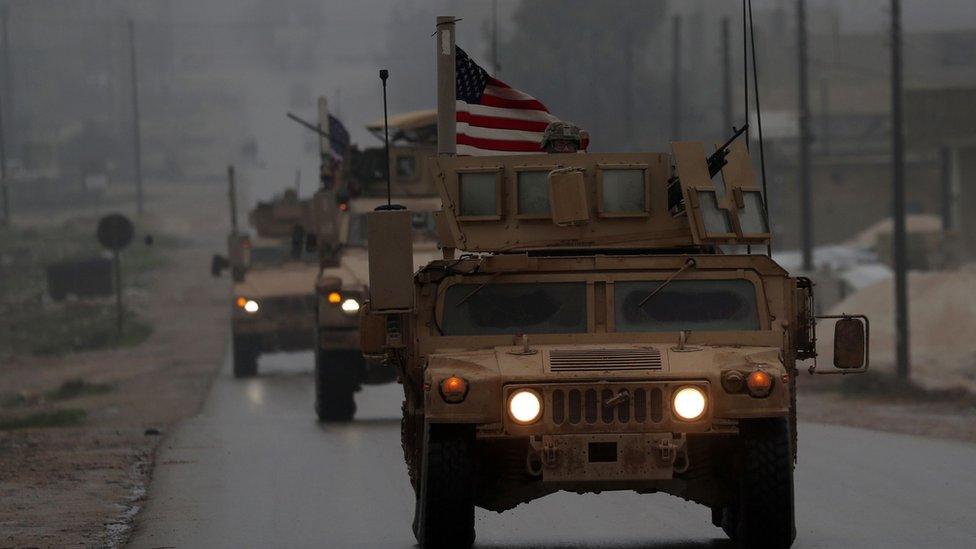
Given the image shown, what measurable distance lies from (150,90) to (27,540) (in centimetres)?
13044

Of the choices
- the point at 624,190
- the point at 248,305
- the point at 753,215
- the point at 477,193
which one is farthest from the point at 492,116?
the point at 248,305

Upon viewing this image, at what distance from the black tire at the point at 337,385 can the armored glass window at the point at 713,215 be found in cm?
923

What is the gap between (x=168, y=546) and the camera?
38.6 ft

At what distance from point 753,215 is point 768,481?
93.4 inches

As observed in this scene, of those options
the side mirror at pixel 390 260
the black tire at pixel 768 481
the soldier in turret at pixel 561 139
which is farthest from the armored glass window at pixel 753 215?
the side mirror at pixel 390 260

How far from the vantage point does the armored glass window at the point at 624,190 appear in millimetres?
12227

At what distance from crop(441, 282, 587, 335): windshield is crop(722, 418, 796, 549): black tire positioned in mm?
1349

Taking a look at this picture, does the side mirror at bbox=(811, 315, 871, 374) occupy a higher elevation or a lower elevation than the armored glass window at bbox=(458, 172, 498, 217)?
lower

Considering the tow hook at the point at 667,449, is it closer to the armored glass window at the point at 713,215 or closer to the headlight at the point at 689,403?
the headlight at the point at 689,403

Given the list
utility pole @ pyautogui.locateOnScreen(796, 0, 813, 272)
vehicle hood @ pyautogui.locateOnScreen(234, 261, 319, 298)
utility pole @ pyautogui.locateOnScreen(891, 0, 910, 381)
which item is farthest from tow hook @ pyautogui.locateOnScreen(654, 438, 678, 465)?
utility pole @ pyautogui.locateOnScreen(796, 0, 813, 272)

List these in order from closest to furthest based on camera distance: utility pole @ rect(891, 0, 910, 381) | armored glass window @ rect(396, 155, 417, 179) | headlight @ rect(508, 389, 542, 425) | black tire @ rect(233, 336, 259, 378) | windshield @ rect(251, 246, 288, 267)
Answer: headlight @ rect(508, 389, 542, 425) < armored glass window @ rect(396, 155, 417, 179) < black tire @ rect(233, 336, 259, 378) < utility pole @ rect(891, 0, 910, 381) < windshield @ rect(251, 246, 288, 267)

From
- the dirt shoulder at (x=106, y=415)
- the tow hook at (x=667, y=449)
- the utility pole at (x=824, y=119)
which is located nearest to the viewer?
the tow hook at (x=667, y=449)

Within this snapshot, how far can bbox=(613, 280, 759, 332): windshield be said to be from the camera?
36.3 ft

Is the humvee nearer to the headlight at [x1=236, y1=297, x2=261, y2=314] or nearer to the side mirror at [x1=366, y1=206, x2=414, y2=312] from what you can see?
the side mirror at [x1=366, y1=206, x2=414, y2=312]
